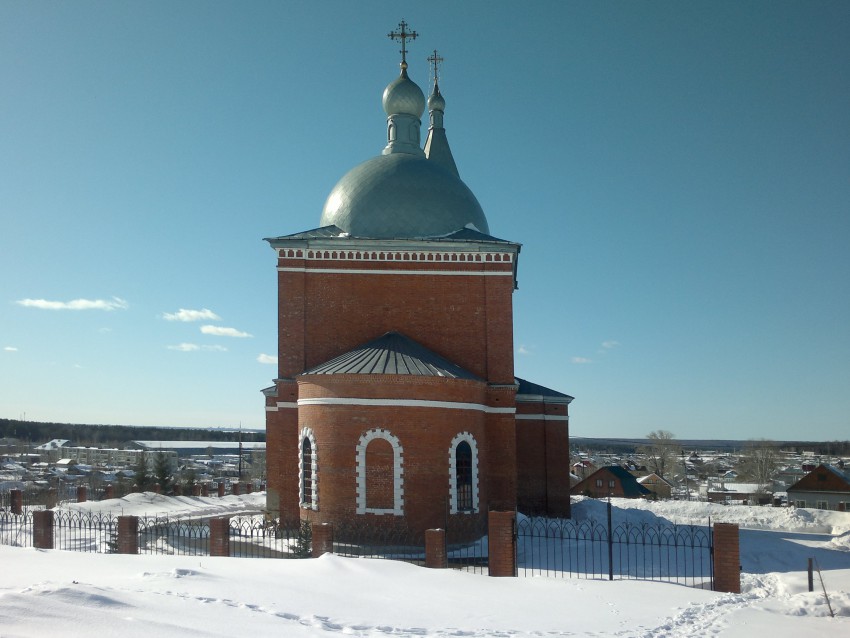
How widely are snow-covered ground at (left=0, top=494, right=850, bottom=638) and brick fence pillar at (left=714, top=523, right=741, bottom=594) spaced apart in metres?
0.30

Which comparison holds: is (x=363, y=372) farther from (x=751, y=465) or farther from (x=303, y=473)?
(x=751, y=465)

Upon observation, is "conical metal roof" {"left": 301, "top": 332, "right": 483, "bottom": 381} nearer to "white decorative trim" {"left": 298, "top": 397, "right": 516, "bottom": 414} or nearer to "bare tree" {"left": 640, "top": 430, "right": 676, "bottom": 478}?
"white decorative trim" {"left": 298, "top": 397, "right": 516, "bottom": 414}

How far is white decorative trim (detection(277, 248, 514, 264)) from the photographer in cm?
1889

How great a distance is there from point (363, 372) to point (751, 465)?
53.8m

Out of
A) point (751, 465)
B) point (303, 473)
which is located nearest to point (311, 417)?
point (303, 473)

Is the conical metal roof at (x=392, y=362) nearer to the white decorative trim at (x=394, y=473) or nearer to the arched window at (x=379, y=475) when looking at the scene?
the white decorative trim at (x=394, y=473)

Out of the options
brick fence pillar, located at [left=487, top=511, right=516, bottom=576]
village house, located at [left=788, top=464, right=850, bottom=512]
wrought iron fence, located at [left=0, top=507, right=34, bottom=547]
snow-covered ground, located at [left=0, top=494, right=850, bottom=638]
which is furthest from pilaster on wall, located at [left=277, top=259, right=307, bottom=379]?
village house, located at [left=788, top=464, right=850, bottom=512]

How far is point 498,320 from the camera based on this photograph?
18922mm

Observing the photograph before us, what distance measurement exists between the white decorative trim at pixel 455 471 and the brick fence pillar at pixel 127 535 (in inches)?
253

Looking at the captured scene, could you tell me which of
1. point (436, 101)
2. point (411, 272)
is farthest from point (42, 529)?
point (436, 101)

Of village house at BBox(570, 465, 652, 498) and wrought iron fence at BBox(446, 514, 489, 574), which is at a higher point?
wrought iron fence at BBox(446, 514, 489, 574)

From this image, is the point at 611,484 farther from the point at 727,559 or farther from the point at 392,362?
the point at 727,559

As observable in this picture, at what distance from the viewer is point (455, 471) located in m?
16.4

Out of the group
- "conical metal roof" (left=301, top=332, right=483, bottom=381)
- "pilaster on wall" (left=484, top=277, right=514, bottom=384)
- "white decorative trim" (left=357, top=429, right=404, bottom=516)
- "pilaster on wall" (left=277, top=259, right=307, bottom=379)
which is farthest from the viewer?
"pilaster on wall" (left=484, top=277, right=514, bottom=384)
